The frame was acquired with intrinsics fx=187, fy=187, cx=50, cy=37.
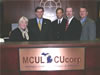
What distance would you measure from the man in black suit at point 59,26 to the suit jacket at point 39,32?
0.25 m

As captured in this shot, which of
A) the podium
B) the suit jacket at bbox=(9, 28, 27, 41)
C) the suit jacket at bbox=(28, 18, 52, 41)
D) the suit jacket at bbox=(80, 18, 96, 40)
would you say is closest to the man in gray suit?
the suit jacket at bbox=(80, 18, 96, 40)

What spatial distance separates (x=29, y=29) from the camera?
12.1 feet

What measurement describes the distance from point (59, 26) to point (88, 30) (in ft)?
2.07

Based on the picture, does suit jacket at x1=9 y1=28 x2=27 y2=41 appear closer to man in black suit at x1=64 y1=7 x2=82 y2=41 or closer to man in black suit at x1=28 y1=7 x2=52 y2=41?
man in black suit at x1=28 y1=7 x2=52 y2=41

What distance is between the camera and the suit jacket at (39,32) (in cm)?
369

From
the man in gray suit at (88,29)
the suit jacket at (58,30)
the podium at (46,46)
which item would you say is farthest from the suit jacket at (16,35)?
the man in gray suit at (88,29)

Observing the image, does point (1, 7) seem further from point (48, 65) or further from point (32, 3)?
point (48, 65)

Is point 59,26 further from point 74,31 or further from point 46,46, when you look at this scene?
point 46,46

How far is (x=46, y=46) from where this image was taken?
3.07 meters

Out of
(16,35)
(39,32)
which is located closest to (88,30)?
(39,32)

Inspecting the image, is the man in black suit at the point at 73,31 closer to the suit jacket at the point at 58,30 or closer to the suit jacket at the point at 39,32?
the suit jacket at the point at 58,30

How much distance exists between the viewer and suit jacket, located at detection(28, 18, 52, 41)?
3.69 meters

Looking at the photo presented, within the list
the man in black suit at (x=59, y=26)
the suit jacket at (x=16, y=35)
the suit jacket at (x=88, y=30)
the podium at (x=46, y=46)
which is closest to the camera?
the podium at (x=46, y=46)

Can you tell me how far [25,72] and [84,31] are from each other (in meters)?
1.42
